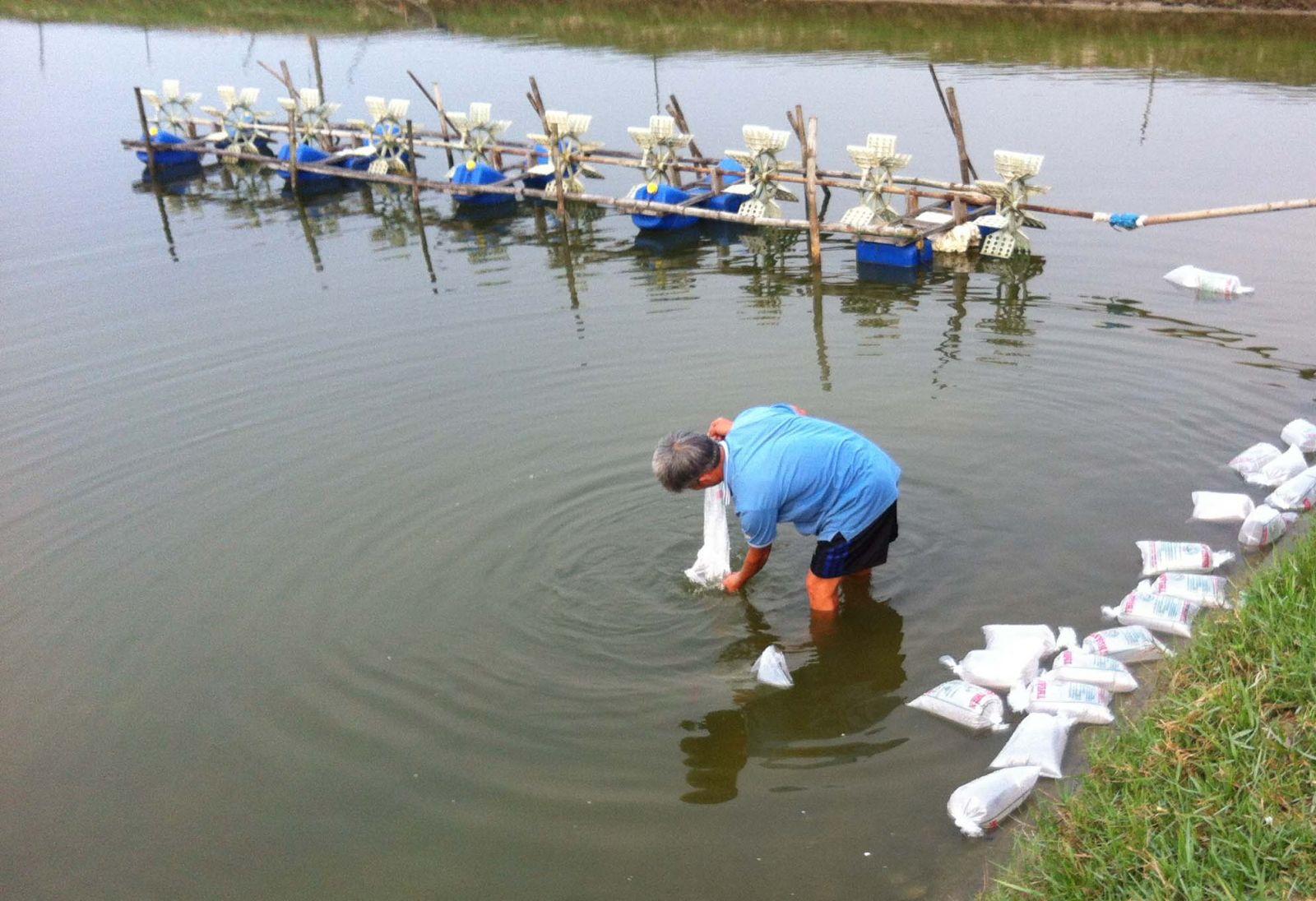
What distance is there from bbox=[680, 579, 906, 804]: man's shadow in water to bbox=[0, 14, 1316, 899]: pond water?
1.0 inches

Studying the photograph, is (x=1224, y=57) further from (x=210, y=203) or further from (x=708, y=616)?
(x=708, y=616)

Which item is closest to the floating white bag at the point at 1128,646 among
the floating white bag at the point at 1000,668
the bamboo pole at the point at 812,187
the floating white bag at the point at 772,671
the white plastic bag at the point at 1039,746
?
the floating white bag at the point at 1000,668

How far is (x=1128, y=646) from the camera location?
6.18 metres

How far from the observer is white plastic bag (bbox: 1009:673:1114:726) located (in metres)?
5.76

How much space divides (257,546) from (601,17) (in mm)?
34066

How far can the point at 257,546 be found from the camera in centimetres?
844

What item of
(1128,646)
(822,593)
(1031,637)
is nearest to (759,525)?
(822,593)

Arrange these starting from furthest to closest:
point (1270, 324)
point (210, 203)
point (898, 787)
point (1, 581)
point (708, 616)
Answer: point (210, 203) < point (1270, 324) < point (1, 581) < point (708, 616) < point (898, 787)

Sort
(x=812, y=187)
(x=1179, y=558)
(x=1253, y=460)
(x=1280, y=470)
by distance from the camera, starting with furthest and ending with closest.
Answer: (x=812, y=187), (x=1253, y=460), (x=1280, y=470), (x=1179, y=558)

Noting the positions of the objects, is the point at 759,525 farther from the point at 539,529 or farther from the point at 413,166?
the point at 413,166

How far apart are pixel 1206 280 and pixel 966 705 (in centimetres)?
849

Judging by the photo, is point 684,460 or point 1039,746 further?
point 684,460

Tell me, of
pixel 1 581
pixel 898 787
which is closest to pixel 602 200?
pixel 1 581

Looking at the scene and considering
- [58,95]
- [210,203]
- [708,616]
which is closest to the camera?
[708,616]
